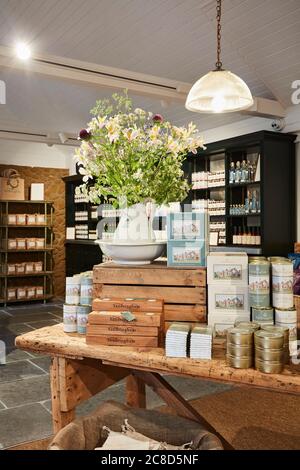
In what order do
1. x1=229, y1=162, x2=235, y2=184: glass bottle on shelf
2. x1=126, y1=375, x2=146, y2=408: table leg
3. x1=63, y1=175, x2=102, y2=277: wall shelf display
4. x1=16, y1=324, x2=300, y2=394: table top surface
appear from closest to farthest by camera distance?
1. x1=16, y1=324, x2=300, y2=394: table top surface
2. x1=126, y1=375, x2=146, y2=408: table leg
3. x1=229, y1=162, x2=235, y2=184: glass bottle on shelf
4. x1=63, y1=175, x2=102, y2=277: wall shelf display

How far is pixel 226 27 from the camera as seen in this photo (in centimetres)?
536

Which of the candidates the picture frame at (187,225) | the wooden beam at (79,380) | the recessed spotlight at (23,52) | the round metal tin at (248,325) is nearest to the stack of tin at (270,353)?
the round metal tin at (248,325)

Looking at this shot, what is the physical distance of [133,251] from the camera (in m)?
2.25

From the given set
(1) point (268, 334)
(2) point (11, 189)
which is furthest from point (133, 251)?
(2) point (11, 189)

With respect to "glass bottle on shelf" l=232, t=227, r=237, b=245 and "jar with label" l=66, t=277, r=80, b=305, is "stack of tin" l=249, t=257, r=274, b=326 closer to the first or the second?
"jar with label" l=66, t=277, r=80, b=305

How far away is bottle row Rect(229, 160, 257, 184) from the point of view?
6.61 m

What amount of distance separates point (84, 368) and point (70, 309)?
0.95 ft

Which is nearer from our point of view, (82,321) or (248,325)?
(248,325)

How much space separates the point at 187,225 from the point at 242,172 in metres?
4.82

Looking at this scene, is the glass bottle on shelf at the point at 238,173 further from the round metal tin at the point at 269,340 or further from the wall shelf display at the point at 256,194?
the round metal tin at the point at 269,340

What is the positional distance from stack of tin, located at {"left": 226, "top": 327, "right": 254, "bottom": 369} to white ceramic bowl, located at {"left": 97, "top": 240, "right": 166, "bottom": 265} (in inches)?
27.4

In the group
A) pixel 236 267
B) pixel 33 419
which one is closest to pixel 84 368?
pixel 236 267

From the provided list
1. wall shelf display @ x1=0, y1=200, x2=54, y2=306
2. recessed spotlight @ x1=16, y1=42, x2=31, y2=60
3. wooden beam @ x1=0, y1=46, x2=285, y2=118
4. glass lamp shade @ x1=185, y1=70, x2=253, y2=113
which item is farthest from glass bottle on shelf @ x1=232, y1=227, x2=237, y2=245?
wall shelf display @ x1=0, y1=200, x2=54, y2=306

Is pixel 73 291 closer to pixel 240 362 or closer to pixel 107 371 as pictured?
pixel 107 371
